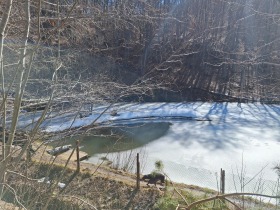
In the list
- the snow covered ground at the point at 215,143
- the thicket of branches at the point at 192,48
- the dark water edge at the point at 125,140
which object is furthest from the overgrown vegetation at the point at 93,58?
the dark water edge at the point at 125,140

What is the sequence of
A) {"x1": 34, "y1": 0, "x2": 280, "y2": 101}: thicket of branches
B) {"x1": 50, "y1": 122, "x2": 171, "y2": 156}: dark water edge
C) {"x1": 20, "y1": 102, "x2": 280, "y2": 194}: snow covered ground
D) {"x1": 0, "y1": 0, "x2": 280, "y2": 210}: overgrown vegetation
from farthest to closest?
{"x1": 50, "y1": 122, "x2": 171, "y2": 156}: dark water edge < {"x1": 20, "y1": 102, "x2": 280, "y2": 194}: snow covered ground < {"x1": 34, "y1": 0, "x2": 280, "y2": 101}: thicket of branches < {"x1": 0, "y1": 0, "x2": 280, "y2": 210}: overgrown vegetation

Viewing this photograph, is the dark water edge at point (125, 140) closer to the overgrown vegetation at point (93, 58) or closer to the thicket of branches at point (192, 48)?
the overgrown vegetation at point (93, 58)

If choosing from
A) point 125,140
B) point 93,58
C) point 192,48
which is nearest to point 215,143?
point 125,140

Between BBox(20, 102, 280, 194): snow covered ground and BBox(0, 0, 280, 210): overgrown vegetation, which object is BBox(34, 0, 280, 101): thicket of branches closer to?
BBox(0, 0, 280, 210): overgrown vegetation

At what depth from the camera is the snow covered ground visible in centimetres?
1029

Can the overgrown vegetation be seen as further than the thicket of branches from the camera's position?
No

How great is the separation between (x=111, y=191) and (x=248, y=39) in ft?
27.1

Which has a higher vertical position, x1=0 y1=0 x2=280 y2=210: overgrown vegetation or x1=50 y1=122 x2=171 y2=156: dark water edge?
x1=0 y1=0 x2=280 y2=210: overgrown vegetation

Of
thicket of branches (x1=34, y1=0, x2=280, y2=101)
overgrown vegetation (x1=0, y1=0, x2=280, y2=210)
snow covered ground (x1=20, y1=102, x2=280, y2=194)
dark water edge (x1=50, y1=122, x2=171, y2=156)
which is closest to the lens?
overgrown vegetation (x1=0, y1=0, x2=280, y2=210)

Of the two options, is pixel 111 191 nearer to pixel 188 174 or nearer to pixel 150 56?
pixel 188 174

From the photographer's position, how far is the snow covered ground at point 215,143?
10.3m

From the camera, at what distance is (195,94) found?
27.0 meters

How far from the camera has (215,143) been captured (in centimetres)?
1379

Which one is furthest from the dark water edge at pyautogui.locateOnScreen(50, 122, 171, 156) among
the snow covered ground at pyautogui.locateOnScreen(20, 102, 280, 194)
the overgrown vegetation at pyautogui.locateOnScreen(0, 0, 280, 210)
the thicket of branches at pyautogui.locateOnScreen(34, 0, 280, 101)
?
the thicket of branches at pyautogui.locateOnScreen(34, 0, 280, 101)
